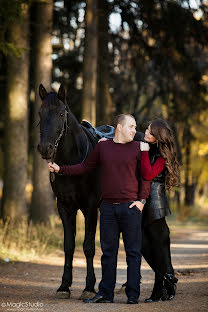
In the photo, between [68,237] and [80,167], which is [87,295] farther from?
[80,167]

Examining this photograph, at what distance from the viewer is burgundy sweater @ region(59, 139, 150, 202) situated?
712cm

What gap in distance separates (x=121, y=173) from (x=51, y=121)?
3.50 feet

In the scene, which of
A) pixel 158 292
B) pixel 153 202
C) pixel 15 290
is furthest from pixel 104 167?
pixel 15 290

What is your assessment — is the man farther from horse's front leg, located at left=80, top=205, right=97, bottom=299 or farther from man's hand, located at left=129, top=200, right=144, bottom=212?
horse's front leg, located at left=80, top=205, right=97, bottom=299

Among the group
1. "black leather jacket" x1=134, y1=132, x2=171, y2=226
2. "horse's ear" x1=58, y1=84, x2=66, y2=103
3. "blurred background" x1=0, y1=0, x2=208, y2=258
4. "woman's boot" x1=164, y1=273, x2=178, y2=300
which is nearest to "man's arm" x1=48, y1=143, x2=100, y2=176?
"black leather jacket" x1=134, y1=132, x2=171, y2=226

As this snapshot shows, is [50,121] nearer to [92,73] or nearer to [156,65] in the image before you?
[92,73]

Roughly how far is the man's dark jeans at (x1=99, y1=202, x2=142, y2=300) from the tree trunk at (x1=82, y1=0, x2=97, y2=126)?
9.17m

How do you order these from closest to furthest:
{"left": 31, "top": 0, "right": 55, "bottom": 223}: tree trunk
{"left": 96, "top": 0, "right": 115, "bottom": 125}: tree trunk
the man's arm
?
the man's arm, {"left": 31, "top": 0, "right": 55, "bottom": 223}: tree trunk, {"left": 96, "top": 0, "right": 115, "bottom": 125}: tree trunk

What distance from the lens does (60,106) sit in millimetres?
7695

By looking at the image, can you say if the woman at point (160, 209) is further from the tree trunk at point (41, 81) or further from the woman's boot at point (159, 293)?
the tree trunk at point (41, 81)

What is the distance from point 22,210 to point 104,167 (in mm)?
8272

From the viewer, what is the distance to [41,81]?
1573cm

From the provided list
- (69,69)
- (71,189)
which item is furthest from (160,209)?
(69,69)

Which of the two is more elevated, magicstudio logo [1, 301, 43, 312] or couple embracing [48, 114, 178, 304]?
couple embracing [48, 114, 178, 304]
